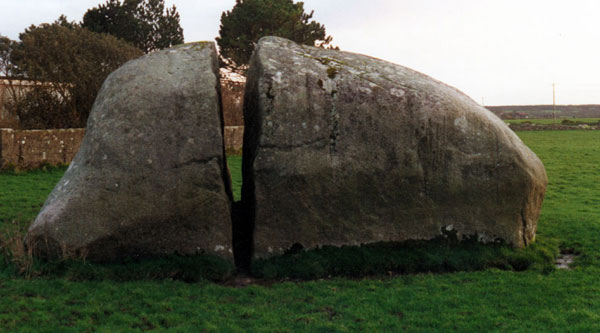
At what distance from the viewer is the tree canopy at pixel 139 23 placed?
44.6m

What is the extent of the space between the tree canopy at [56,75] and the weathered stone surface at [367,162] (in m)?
12.9

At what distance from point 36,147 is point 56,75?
12.4 feet

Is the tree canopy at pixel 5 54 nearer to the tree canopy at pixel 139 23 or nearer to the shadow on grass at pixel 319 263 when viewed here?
the shadow on grass at pixel 319 263

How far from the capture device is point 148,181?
7.06 meters

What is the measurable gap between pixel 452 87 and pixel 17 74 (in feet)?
51.8

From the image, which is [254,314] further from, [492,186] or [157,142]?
[492,186]

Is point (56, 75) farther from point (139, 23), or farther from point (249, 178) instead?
point (139, 23)

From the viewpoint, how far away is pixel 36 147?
15.7m

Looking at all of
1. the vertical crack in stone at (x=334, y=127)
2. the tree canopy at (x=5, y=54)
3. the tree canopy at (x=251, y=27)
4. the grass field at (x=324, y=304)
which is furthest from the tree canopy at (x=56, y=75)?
the tree canopy at (x=251, y=27)

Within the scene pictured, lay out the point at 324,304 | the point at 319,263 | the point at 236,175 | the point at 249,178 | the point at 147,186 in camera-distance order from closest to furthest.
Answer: the point at 324,304 < the point at 147,186 < the point at 319,263 < the point at 249,178 < the point at 236,175

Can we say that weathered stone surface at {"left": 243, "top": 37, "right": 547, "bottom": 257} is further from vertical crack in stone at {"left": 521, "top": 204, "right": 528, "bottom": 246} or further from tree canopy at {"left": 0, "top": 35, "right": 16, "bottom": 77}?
tree canopy at {"left": 0, "top": 35, "right": 16, "bottom": 77}

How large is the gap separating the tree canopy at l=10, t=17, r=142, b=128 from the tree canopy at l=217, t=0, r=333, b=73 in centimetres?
1902

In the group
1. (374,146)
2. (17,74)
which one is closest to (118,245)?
(374,146)

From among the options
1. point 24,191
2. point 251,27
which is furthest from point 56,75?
point 251,27
